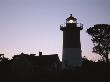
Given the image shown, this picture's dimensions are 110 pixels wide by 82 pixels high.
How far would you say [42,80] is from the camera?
92.2ft

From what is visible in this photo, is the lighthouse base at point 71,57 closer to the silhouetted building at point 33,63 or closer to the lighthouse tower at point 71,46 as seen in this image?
the lighthouse tower at point 71,46

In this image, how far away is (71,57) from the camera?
132ft

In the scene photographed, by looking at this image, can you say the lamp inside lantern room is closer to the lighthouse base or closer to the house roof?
the lighthouse base

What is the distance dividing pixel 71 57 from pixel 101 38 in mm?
14091

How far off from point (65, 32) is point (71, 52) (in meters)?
3.34

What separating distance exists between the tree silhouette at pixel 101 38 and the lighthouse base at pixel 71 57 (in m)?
12.4

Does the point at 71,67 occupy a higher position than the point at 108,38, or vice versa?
the point at 108,38

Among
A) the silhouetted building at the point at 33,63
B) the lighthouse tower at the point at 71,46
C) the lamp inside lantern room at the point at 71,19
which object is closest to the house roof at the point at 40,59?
the silhouetted building at the point at 33,63

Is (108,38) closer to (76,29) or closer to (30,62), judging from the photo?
(76,29)

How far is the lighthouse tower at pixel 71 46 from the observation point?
132 ft

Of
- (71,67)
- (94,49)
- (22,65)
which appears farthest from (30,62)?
(94,49)

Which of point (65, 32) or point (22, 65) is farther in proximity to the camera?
point (22, 65)

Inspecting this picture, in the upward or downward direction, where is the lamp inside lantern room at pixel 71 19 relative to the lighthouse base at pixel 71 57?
upward

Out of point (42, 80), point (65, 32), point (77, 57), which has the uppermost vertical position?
point (65, 32)
